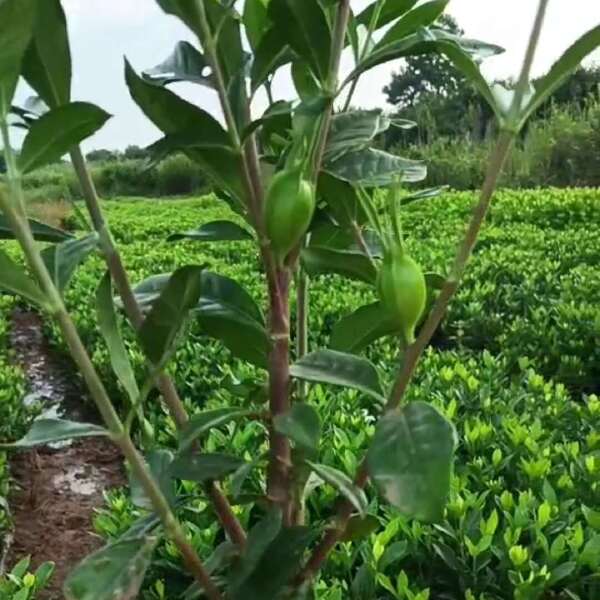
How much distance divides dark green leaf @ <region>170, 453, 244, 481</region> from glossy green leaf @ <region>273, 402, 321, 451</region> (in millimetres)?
93

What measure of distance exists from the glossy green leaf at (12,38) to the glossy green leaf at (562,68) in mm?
369

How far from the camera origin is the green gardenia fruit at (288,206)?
2.27ft

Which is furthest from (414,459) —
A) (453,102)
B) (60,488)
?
(453,102)

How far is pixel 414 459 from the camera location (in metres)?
0.63

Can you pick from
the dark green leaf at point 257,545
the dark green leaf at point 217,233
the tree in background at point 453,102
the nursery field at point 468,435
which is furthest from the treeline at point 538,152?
the dark green leaf at point 257,545

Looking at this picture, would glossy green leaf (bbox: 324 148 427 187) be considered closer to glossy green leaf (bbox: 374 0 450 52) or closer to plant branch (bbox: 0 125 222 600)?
glossy green leaf (bbox: 374 0 450 52)

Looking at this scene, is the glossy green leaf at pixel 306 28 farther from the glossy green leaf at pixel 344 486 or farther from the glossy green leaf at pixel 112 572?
the glossy green leaf at pixel 112 572

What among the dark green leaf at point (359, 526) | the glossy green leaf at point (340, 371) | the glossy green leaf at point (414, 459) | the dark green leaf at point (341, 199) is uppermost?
the dark green leaf at point (341, 199)

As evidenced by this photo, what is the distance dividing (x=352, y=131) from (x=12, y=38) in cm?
34

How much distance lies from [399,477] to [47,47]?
1.47 feet

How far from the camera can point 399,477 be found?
626 mm

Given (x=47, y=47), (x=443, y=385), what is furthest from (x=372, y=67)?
(x=443, y=385)

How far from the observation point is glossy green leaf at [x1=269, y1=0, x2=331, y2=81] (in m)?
0.77

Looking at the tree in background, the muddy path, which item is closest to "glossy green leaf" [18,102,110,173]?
the muddy path
